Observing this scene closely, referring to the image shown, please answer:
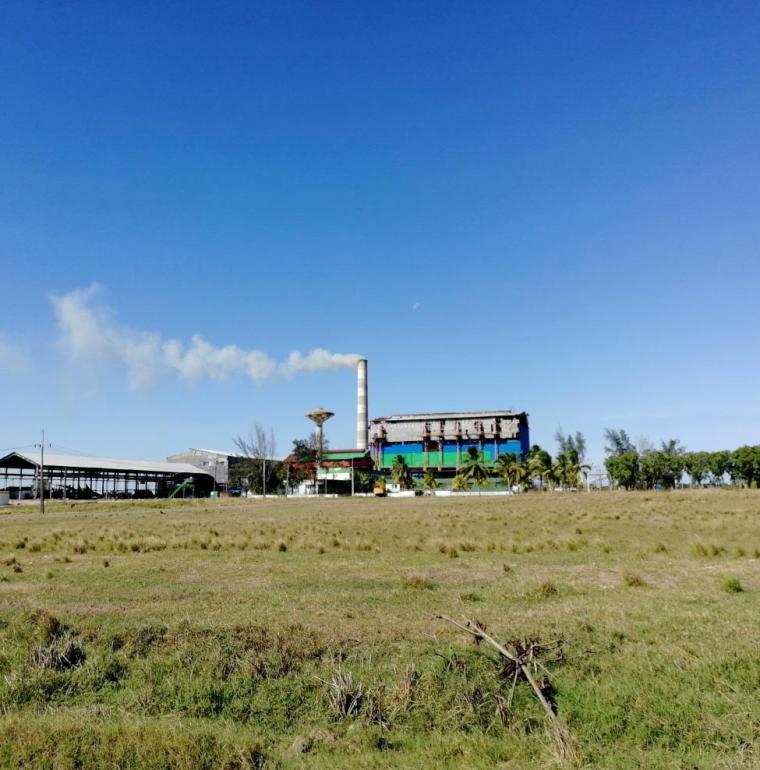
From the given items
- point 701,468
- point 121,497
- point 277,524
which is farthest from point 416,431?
point 277,524

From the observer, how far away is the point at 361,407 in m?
162

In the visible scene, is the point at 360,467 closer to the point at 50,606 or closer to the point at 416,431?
the point at 416,431

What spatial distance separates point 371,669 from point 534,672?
2185mm

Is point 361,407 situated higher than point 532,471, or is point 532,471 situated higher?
point 361,407

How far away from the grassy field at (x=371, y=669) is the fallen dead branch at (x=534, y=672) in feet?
0.37

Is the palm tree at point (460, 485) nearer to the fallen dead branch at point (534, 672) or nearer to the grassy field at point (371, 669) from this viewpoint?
the grassy field at point (371, 669)

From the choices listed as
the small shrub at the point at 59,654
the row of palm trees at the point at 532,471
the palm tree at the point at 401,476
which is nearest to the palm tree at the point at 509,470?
the row of palm trees at the point at 532,471

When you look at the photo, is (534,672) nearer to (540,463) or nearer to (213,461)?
(540,463)

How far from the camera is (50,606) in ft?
42.8

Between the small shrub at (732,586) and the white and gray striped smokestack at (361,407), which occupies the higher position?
the white and gray striped smokestack at (361,407)

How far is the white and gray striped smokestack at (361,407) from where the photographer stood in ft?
525

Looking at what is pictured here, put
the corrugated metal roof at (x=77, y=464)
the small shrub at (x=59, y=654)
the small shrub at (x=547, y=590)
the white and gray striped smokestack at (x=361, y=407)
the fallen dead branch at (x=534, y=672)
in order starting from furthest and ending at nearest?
the white and gray striped smokestack at (x=361, y=407)
the corrugated metal roof at (x=77, y=464)
the small shrub at (x=547, y=590)
the small shrub at (x=59, y=654)
the fallen dead branch at (x=534, y=672)

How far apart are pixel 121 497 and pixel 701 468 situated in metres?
108

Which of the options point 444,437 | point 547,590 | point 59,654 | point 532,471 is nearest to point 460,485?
point 532,471
